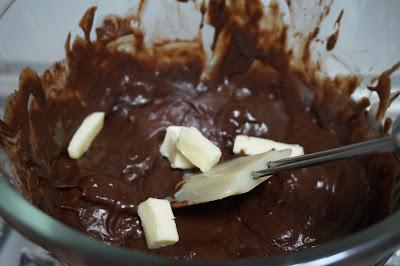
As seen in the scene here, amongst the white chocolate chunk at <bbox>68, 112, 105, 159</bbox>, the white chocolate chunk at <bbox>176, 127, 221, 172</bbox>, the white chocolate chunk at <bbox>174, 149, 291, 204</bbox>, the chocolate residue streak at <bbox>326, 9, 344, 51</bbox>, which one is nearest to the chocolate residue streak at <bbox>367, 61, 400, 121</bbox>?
the chocolate residue streak at <bbox>326, 9, 344, 51</bbox>

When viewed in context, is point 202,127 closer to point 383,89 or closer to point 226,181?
point 226,181

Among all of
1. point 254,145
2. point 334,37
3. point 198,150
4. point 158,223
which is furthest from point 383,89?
point 158,223

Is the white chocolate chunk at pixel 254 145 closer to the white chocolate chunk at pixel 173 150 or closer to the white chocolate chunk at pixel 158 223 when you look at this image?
the white chocolate chunk at pixel 173 150

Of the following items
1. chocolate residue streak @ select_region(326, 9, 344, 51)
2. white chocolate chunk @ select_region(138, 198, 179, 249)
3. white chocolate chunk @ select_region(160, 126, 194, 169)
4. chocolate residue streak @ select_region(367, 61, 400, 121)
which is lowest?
white chocolate chunk @ select_region(138, 198, 179, 249)

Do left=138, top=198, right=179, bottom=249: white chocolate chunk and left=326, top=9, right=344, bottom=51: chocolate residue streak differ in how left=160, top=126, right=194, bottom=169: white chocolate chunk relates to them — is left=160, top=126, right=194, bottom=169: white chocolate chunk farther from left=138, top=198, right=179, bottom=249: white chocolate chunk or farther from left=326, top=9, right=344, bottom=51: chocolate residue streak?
left=326, top=9, right=344, bottom=51: chocolate residue streak

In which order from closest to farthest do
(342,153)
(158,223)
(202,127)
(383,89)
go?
(342,153)
(158,223)
(383,89)
(202,127)
